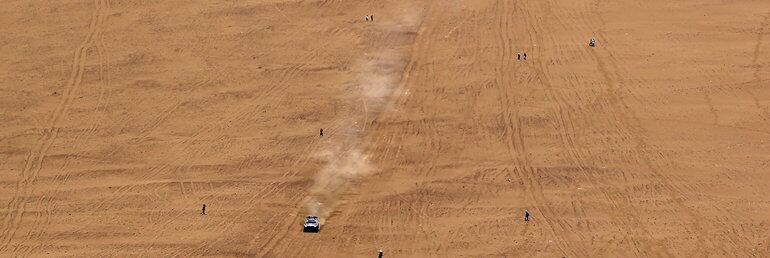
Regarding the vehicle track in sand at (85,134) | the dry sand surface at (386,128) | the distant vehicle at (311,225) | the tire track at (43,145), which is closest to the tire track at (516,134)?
the dry sand surface at (386,128)

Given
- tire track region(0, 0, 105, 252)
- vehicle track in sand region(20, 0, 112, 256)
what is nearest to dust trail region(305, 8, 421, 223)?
vehicle track in sand region(20, 0, 112, 256)

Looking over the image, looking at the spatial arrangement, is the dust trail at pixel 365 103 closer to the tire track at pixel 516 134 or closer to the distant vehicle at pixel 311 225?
the distant vehicle at pixel 311 225

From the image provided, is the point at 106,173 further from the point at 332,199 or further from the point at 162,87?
the point at 332,199

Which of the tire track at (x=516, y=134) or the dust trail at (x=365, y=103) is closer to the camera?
the tire track at (x=516, y=134)

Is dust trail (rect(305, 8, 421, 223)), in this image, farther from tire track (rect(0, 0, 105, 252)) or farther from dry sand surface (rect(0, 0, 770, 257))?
tire track (rect(0, 0, 105, 252))

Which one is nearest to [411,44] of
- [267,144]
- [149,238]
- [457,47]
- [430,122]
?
[457,47]

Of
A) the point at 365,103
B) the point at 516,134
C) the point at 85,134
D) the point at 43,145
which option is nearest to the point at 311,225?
the point at 365,103
